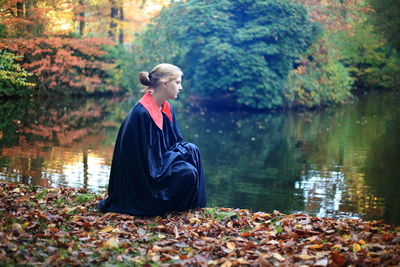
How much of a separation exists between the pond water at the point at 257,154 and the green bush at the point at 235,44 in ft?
4.31

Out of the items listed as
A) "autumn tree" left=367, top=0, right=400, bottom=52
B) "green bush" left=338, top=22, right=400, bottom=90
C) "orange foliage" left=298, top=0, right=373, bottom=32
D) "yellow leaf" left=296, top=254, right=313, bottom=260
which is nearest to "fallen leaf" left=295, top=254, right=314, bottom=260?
"yellow leaf" left=296, top=254, right=313, bottom=260

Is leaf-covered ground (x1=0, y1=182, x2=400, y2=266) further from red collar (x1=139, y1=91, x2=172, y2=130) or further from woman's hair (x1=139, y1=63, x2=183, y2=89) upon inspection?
woman's hair (x1=139, y1=63, x2=183, y2=89)

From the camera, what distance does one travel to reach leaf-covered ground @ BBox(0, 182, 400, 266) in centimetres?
345

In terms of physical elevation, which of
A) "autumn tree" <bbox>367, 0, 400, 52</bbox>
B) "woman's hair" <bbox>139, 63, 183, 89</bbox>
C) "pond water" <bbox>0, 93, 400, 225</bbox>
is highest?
"autumn tree" <bbox>367, 0, 400, 52</bbox>

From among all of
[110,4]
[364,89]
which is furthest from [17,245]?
[364,89]

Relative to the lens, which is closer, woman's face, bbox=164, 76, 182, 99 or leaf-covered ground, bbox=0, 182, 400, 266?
leaf-covered ground, bbox=0, 182, 400, 266

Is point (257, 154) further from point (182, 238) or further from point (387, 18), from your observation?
point (387, 18)

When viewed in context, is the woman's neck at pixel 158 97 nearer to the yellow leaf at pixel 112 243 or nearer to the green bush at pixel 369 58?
the yellow leaf at pixel 112 243

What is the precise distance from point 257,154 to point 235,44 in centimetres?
871

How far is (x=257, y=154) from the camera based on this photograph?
35.6 ft

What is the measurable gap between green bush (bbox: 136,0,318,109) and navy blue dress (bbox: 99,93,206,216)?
13328 mm

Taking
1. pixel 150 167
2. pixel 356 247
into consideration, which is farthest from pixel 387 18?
pixel 356 247

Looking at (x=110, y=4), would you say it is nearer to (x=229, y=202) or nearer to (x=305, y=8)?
(x=305, y=8)

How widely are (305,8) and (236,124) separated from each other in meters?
6.12
